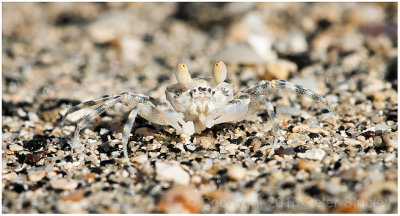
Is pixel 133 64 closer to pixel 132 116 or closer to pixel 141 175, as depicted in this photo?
pixel 132 116

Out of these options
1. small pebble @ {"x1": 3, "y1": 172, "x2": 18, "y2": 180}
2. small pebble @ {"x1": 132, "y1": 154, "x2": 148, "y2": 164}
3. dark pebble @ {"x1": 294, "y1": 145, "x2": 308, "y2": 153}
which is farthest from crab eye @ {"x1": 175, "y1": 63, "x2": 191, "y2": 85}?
small pebble @ {"x1": 3, "y1": 172, "x2": 18, "y2": 180}

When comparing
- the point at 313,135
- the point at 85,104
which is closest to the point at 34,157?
the point at 85,104

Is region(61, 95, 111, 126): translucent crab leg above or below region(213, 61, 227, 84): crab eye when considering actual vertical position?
below

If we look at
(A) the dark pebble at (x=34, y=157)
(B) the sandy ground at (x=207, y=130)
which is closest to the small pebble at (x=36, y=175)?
(B) the sandy ground at (x=207, y=130)

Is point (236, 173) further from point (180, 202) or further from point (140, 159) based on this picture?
point (140, 159)

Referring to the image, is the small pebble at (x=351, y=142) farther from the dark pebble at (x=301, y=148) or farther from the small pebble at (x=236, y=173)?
the small pebble at (x=236, y=173)

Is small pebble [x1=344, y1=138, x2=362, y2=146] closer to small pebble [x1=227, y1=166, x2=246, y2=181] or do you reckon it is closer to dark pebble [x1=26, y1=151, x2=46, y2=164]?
small pebble [x1=227, y1=166, x2=246, y2=181]

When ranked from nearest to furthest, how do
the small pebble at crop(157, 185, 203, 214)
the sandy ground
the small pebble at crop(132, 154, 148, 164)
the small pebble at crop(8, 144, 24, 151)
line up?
the small pebble at crop(157, 185, 203, 214) < the sandy ground < the small pebble at crop(132, 154, 148, 164) < the small pebble at crop(8, 144, 24, 151)
